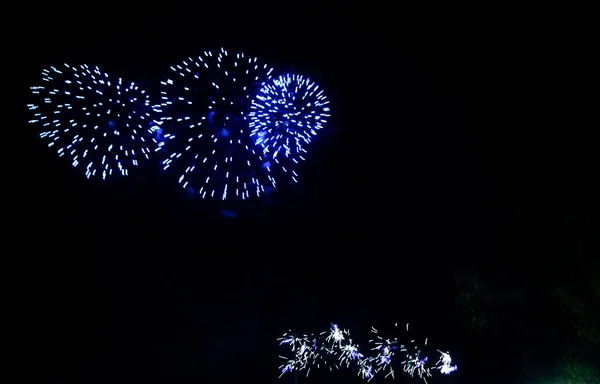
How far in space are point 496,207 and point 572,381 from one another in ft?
12.5

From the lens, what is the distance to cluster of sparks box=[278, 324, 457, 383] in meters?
9.80

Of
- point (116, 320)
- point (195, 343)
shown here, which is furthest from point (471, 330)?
point (116, 320)

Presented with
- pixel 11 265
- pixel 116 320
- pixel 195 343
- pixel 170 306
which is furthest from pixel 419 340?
pixel 11 265

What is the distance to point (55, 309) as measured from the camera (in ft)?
30.4

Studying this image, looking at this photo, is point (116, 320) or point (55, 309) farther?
point (116, 320)

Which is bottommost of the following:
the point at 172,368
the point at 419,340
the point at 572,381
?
the point at 572,381

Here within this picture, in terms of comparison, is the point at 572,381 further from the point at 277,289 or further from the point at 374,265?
the point at 277,289

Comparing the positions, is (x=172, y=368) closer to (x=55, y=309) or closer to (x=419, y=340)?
(x=55, y=309)

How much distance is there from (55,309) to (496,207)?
10.8m

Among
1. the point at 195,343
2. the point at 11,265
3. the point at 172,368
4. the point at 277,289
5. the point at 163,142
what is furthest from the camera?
the point at 277,289

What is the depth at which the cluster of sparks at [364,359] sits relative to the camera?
9.80 meters

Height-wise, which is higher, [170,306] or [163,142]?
[163,142]

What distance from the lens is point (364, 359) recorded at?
9.94 m

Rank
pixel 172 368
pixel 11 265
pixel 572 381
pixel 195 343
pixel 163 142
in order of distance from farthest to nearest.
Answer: pixel 195 343
pixel 172 368
pixel 11 265
pixel 572 381
pixel 163 142
